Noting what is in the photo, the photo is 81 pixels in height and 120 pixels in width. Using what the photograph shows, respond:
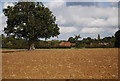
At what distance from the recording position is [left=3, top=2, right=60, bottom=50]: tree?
130 ft

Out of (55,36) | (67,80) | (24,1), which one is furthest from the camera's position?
(55,36)

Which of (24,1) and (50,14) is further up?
(24,1)

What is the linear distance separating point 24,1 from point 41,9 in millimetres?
3881

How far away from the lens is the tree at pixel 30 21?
3962 cm

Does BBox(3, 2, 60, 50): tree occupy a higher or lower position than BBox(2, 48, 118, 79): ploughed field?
higher

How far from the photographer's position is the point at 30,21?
39.4 metres

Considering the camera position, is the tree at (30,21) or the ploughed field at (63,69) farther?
the tree at (30,21)

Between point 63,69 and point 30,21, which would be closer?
point 63,69

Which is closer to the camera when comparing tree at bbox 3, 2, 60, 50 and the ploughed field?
the ploughed field

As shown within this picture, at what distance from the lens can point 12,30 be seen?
41.4 m

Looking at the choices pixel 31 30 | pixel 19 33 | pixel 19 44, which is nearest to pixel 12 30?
pixel 19 33

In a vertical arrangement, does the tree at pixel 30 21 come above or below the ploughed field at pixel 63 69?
above

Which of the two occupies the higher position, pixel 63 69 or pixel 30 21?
pixel 30 21

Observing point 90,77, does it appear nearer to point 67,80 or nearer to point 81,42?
point 67,80
